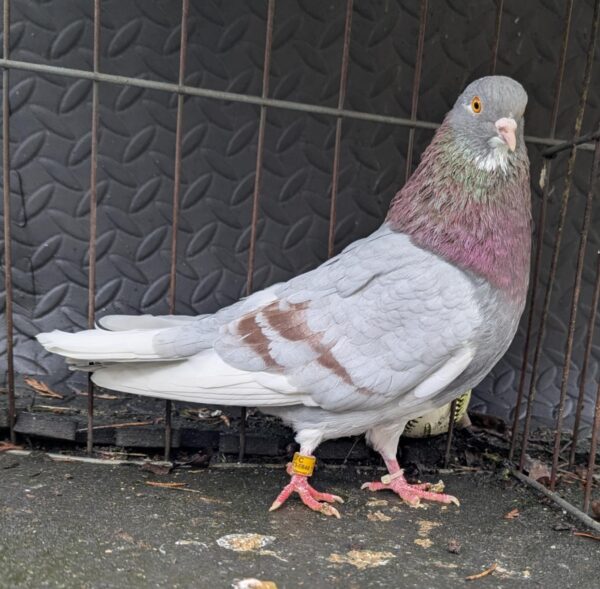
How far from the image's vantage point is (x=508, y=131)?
1.90 meters

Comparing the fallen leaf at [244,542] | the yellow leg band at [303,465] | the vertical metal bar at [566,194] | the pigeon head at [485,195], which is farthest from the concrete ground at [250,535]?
the pigeon head at [485,195]

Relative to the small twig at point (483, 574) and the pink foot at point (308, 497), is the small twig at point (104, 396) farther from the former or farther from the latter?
the small twig at point (483, 574)

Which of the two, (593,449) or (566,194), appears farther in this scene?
(566,194)

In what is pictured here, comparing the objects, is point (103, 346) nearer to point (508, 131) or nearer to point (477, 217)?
point (477, 217)

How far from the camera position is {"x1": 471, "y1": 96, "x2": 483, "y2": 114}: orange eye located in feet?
6.51

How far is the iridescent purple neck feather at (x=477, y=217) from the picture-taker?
1.93m

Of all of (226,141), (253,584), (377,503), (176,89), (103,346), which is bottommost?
(377,503)

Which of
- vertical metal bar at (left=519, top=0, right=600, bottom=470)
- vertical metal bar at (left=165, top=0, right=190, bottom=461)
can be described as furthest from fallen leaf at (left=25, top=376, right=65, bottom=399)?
vertical metal bar at (left=519, top=0, right=600, bottom=470)

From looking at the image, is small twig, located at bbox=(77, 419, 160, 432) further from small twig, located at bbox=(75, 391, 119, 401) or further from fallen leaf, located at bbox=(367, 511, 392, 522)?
fallen leaf, located at bbox=(367, 511, 392, 522)

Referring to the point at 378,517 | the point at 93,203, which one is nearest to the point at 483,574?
the point at 378,517

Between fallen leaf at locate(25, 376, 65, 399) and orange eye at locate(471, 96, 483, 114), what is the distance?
7.05ft

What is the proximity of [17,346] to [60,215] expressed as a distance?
0.67 m

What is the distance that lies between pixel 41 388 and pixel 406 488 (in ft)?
5.64

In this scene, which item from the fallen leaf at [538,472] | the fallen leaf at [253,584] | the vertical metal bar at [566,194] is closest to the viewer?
the fallen leaf at [253,584]
